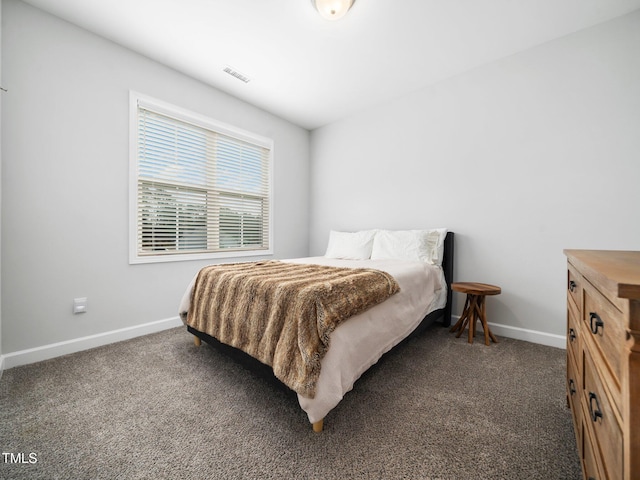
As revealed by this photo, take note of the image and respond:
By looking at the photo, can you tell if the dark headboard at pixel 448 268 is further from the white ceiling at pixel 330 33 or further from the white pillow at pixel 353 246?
the white ceiling at pixel 330 33

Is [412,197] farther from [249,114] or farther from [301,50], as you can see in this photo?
[249,114]

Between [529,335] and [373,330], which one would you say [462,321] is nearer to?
[529,335]

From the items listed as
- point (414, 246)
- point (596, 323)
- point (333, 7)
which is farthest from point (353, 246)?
point (596, 323)

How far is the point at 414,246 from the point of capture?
109 inches

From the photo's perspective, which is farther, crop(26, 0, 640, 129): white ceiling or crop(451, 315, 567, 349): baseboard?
crop(451, 315, 567, 349): baseboard

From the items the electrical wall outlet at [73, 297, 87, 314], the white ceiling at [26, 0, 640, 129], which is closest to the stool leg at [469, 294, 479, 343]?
the white ceiling at [26, 0, 640, 129]

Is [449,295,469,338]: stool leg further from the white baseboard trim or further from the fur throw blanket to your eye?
the white baseboard trim

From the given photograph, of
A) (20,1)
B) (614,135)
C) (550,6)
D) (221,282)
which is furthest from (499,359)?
(20,1)

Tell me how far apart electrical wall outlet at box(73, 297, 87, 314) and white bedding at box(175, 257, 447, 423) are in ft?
2.64

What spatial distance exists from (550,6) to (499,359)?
2.72 m

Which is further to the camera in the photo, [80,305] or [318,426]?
[80,305]

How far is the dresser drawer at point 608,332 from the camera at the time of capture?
1.91 ft

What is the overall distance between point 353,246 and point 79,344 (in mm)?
2735

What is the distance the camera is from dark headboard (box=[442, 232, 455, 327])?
2773 mm
